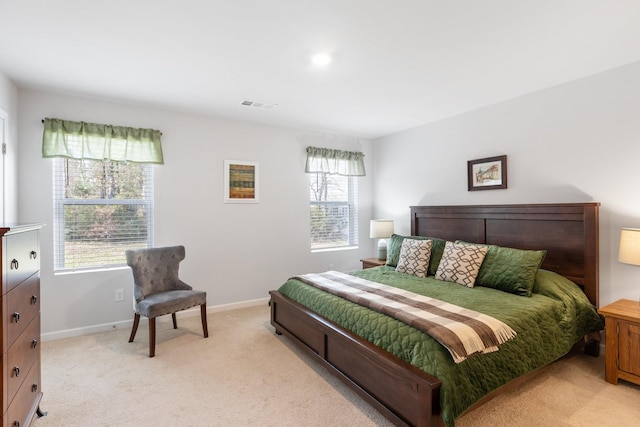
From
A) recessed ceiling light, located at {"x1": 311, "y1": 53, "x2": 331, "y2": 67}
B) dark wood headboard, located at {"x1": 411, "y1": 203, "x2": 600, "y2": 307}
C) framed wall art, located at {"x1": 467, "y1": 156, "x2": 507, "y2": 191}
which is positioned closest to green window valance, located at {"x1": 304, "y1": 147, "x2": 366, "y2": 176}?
dark wood headboard, located at {"x1": 411, "y1": 203, "x2": 600, "y2": 307}

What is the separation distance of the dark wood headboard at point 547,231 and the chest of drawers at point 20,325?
389 cm

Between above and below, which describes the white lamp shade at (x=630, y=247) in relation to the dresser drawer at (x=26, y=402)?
above

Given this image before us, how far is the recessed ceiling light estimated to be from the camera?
8.08ft

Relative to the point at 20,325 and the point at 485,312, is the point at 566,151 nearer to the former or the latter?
the point at 485,312

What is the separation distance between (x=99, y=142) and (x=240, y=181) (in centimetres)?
154

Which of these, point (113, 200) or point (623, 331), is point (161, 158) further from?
point (623, 331)

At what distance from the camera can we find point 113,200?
3508mm

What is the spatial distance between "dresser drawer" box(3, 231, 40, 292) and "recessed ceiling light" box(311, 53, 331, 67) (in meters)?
2.16

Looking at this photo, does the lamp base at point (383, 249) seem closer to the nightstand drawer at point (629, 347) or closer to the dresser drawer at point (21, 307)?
the nightstand drawer at point (629, 347)

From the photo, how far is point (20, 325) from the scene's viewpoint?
1694mm

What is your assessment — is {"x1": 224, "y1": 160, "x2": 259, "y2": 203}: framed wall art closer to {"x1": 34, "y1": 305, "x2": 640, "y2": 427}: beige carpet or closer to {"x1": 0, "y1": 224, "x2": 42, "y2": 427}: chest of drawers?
{"x1": 34, "y1": 305, "x2": 640, "y2": 427}: beige carpet

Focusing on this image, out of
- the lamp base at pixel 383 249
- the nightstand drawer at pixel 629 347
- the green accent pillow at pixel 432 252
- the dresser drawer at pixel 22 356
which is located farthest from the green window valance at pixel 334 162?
the nightstand drawer at pixel 629 347

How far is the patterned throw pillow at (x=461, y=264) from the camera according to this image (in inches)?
119

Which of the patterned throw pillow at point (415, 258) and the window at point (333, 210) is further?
the window at point (333, 210)
